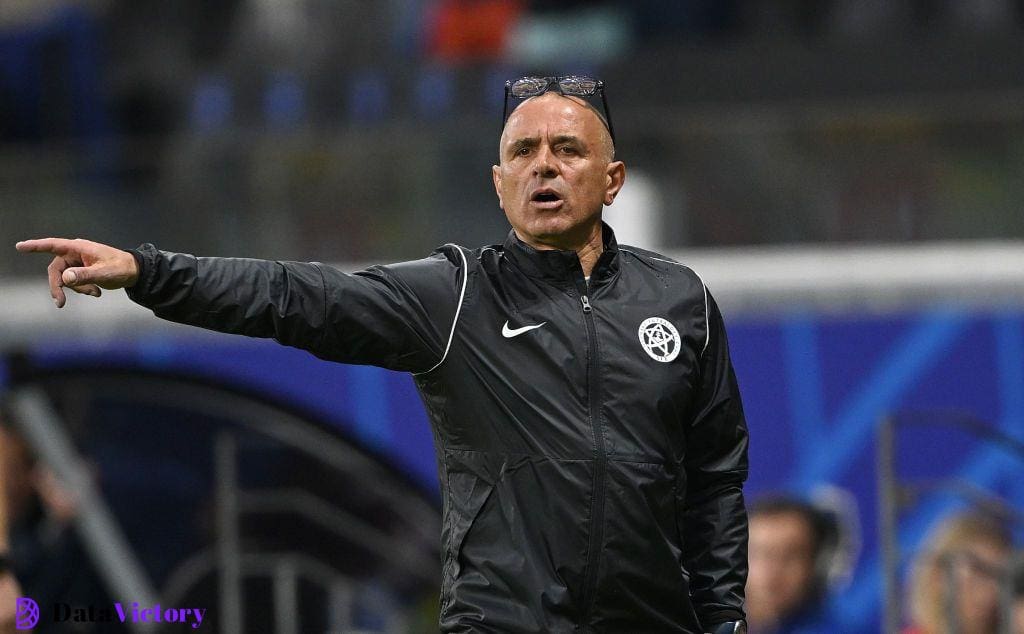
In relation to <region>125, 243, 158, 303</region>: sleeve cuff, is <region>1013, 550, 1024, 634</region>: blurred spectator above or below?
below

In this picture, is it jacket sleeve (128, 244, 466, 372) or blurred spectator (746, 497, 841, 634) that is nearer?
jacket sleeve (128, 244, 466, 372)

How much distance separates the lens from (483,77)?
384 inches

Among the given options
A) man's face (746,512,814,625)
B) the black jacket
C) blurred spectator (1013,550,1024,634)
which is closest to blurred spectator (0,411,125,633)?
man's face (746,512,814,625)

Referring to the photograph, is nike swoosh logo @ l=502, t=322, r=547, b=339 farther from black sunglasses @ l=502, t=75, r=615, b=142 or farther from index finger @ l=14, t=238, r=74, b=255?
index finger @ l=14, t=238, r=74, b=255

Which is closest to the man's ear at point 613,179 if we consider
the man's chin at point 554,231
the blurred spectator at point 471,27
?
the man's chin at point 554,231

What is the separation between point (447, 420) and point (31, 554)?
177 inches

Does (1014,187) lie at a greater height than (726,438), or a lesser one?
greater

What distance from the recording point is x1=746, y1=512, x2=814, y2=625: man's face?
313 inches

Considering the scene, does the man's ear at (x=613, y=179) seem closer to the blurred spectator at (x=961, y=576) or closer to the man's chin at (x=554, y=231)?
the man's chin at (x=554, y=231)

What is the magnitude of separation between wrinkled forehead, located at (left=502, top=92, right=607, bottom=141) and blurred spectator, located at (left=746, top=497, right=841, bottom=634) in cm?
473

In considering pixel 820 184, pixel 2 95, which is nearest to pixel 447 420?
pixel 820 184

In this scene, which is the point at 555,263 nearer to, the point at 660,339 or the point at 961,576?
the point at 660,339

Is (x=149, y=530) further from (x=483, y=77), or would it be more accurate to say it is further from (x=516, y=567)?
(x=516, y=567)

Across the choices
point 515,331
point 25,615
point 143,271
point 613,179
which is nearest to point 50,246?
point 143,271
